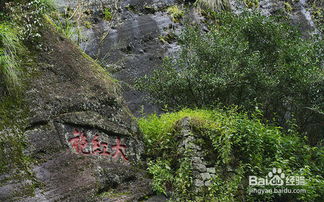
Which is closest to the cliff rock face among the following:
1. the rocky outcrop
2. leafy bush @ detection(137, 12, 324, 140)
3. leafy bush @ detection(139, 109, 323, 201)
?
leafy bush @ detection(139, 109, 323, 201)

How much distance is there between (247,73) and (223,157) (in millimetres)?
3241

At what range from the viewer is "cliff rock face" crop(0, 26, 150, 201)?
3934 mm

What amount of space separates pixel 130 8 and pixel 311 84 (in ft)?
21.7

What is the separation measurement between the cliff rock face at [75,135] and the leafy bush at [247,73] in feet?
8.66

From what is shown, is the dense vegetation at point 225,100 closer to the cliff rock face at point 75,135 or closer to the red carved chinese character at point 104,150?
the cliff rock face at point 75,135

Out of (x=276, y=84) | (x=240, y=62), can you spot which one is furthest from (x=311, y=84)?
(x=240, y=62)

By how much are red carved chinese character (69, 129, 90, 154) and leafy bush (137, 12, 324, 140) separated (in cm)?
358

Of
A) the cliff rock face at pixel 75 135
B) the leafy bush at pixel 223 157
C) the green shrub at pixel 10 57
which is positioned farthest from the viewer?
the leafy bush at pixel 223 157

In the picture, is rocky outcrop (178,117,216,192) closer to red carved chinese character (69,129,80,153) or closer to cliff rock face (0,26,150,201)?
cliff rock face (0,26,150,201)

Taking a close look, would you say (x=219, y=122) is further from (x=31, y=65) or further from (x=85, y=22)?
(x=85, y=22)

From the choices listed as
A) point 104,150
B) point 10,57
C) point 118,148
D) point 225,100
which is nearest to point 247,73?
point 225,100

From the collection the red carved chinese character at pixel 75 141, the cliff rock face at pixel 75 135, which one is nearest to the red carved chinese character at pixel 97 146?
the cliff rock face at pixel 75 135

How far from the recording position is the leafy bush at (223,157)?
4.81m

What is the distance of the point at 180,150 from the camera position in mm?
5195
